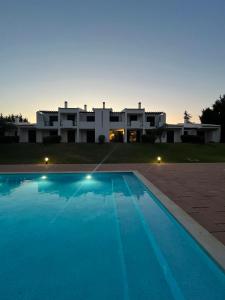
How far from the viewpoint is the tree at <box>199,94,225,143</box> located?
164 feet

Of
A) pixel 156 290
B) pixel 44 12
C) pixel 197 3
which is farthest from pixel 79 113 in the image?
pixel 156 290

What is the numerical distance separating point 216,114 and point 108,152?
35640 millimetres

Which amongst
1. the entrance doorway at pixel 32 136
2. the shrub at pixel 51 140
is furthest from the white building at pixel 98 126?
the shrub at pixel 51 140

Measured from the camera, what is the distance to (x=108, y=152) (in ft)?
93.0

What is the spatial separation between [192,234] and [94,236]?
2.47 meters

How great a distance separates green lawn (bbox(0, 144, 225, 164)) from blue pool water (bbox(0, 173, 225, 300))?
15.6 m

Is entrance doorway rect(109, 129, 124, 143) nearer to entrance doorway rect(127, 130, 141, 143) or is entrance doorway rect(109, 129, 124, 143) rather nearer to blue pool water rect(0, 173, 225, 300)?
entrance doorway rect(127, 130, 141, 143)

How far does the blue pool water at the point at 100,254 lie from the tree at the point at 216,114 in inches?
1828

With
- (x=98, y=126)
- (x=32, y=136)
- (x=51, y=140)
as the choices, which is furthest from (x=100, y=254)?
(x=32, y=136)

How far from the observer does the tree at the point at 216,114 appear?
164 feet

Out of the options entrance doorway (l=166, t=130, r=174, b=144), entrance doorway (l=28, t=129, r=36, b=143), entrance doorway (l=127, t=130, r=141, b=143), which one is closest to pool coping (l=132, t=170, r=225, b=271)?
entrance doorway (l=127, t=130, r=141, b=143)

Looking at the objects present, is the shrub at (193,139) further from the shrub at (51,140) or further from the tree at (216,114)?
the shrub at (51,140)

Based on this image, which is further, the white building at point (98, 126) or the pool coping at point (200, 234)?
the white building at point (98, 126)

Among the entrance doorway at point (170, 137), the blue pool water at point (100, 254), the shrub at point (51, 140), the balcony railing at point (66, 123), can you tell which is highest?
the balcony railing at point (66, 123)
